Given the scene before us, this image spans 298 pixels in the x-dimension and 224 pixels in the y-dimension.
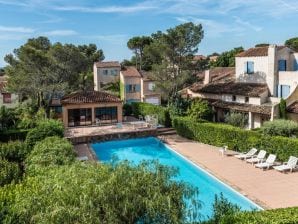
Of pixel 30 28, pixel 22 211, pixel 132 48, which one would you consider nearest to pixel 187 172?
pixel 22 211

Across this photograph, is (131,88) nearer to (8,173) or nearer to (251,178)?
(251,178)

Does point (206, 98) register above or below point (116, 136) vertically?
above

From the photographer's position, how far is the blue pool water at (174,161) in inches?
799

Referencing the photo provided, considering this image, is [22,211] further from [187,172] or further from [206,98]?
[206,98]

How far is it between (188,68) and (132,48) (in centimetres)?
5261

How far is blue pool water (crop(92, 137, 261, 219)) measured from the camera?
20297 mm

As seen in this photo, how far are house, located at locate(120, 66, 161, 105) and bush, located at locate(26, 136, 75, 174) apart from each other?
3274 cm

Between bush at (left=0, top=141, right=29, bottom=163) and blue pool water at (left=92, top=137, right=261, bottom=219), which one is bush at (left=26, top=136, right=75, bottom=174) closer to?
bush at (left=0, top=141, right=29, bottom=163)

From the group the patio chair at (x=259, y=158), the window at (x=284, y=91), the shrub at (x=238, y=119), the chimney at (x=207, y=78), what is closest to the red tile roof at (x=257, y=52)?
the window at (x=284, y=91)

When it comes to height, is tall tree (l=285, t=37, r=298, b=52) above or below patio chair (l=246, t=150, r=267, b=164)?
above

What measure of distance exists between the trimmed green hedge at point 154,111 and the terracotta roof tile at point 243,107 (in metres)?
6.49

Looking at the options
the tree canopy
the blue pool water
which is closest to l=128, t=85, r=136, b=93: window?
the tree canopy

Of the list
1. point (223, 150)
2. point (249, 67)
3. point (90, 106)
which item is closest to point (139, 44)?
point (90, 106)

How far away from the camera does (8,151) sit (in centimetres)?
2462
